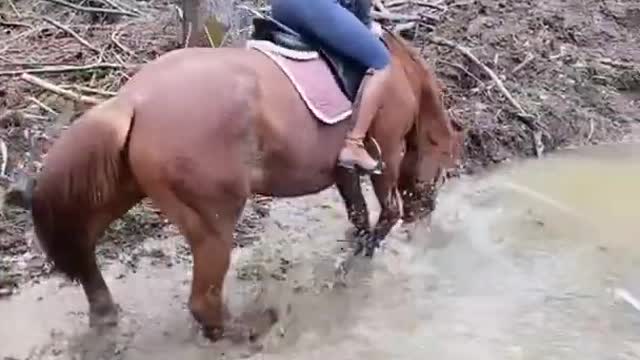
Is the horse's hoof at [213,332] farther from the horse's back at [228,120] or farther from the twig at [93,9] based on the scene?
the twig at [93,9]

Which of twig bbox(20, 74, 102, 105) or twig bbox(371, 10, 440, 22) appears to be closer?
twig bbox(20, 74, 102, 105)

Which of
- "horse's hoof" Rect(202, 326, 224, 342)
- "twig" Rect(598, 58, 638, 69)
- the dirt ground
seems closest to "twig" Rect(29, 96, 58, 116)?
the dirt ground

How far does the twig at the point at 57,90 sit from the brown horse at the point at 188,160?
2677mm

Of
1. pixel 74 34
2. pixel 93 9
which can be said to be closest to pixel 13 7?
pixel 93 9

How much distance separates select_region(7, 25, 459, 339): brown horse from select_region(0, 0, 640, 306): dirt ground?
135 centimetres

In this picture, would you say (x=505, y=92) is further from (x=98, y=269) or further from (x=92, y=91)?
(x=98, y=269)

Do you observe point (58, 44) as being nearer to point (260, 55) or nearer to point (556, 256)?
point (260, 55)

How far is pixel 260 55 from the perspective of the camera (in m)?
5.59

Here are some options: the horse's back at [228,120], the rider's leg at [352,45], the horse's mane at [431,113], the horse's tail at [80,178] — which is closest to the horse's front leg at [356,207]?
the horse's mane at [431,113]

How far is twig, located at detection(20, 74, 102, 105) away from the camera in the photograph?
311 inches

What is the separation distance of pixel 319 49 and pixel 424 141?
51.8 inches

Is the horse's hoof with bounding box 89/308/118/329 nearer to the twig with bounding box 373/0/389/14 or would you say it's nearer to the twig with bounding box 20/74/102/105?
the twig with bounding box 20/74/102/105

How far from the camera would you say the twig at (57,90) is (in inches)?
311

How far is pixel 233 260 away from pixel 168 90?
1862mm
